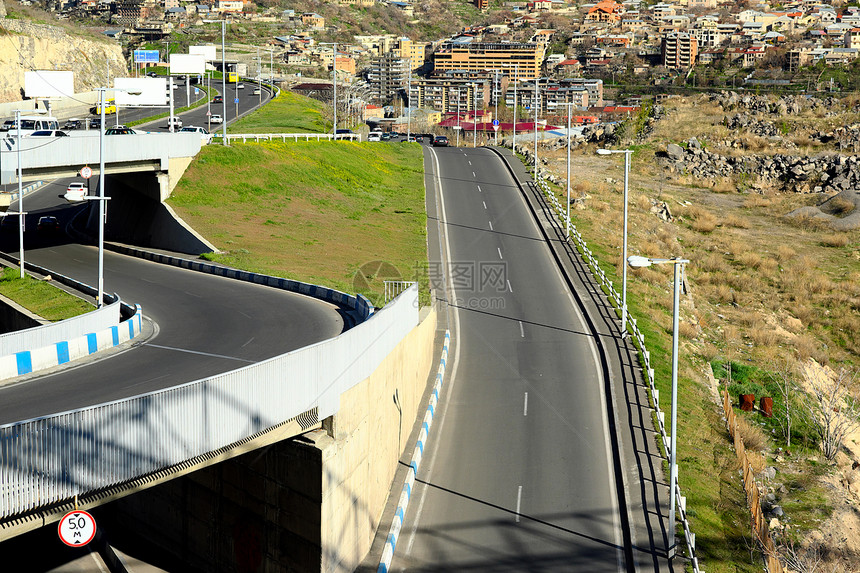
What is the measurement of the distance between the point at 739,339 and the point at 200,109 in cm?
6785

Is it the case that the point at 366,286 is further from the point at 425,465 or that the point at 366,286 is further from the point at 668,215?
the point at 668,215

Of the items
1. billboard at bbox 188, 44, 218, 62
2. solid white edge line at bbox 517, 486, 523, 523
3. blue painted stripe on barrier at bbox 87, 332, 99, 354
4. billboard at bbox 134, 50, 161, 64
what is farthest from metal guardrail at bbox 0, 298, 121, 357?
billboard at bbox 134, 50, 161, 64

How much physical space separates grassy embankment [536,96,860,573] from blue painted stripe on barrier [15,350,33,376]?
16891 millimetres

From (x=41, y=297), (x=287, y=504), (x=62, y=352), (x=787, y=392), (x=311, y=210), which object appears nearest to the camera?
(x=287, y=504)

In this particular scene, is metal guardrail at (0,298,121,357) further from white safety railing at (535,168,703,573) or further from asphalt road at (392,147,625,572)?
white safety railing at (535,168,703,573)

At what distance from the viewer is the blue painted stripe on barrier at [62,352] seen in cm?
2250

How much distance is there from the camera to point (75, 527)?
1423cm

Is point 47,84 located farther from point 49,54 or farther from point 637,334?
point 637,334

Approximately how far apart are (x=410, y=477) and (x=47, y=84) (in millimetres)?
54959

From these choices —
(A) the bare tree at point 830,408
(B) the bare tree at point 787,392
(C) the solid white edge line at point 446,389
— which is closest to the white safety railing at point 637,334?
(B) the bare tree at point 787,392

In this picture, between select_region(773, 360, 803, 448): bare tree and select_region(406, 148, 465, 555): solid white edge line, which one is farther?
select_region(773, 360, 803, 448): bare tree

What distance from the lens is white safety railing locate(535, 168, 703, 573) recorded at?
2138 centimetres

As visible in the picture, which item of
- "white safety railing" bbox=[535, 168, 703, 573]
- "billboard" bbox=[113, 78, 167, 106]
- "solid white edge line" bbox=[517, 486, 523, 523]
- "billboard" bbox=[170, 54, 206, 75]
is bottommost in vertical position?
"solid white edge line" bbox=[517, 486, 523, 523]

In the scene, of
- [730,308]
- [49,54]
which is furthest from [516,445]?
[49,54]
